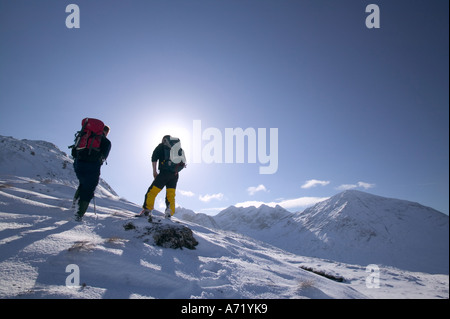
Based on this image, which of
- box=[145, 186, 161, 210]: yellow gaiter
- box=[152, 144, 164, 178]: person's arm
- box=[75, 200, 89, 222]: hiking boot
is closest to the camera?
box=[75, 200, 89, 222]: hiking boot

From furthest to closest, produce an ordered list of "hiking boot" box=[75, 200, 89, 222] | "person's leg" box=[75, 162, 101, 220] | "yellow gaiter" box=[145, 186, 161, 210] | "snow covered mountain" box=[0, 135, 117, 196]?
"snow covered mountain" box=[0, 135, 117, 196]
"yellow gaiter" box=[145, 186, 161, 210]
"person's leg" box=[75, 162, 101, 220]
"hiking boot" box=[75, 200, 89, 222]

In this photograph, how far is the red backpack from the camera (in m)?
4.90

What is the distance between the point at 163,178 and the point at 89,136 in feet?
7.46

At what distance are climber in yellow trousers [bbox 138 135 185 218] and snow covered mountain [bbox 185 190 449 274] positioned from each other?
113 meters

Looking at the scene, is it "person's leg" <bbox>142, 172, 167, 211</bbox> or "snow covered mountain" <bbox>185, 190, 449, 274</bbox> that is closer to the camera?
"person's leg" <bbox>142, 172, 167, 211</bbox>

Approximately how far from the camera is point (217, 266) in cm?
365

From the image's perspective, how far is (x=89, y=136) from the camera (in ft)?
16.2

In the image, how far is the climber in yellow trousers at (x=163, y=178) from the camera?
20.1 ft

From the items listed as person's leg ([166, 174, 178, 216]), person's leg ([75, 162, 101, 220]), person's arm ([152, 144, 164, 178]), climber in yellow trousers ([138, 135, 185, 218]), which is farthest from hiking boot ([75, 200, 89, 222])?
person's leg ([166, 174, 178, 216])

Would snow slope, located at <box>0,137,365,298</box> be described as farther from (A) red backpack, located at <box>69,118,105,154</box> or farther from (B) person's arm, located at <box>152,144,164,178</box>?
(B) person's arm, located at <box>152,144,164,178</box>

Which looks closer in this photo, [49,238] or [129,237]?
[49,238]
